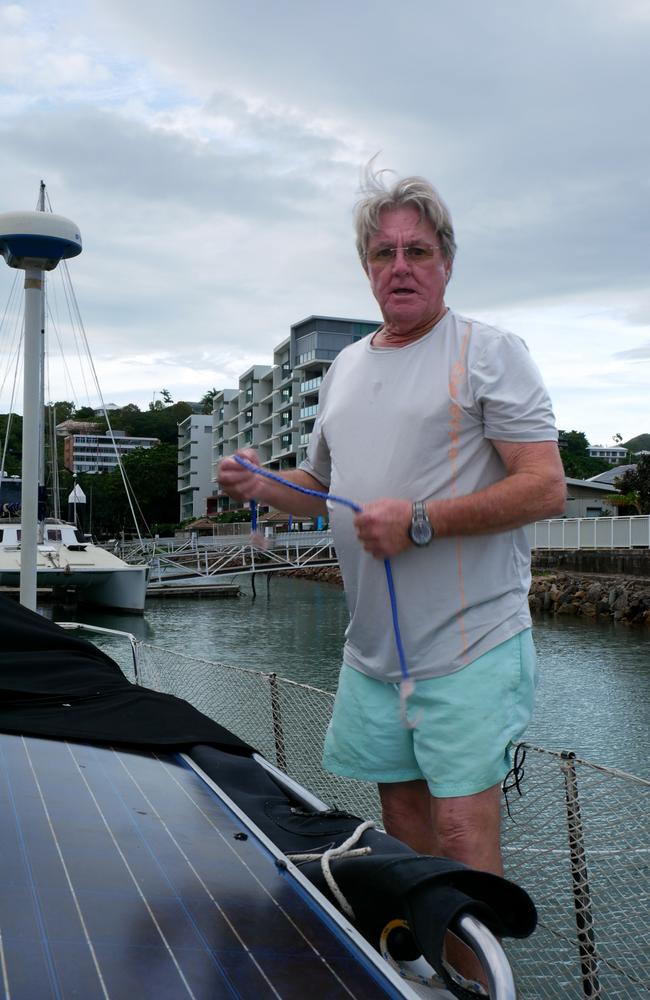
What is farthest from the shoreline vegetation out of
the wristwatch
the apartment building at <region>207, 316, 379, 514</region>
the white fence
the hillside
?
the hillside

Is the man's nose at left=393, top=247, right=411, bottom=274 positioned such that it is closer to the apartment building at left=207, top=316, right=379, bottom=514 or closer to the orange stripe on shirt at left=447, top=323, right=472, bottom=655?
the orange stripe on shirt at left=447, top=323, right=472, bottom=655

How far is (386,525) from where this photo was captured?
188 centimetres

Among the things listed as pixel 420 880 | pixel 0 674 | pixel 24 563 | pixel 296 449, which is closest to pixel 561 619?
pixel 24 563

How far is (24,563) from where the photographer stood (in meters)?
6.42

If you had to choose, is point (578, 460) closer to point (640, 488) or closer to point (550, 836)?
point (640, 488)

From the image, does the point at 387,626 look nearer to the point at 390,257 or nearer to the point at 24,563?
the point at 390,257

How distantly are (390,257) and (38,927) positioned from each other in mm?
1507

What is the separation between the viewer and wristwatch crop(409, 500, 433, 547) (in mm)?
1899

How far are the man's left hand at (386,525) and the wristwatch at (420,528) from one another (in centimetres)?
1

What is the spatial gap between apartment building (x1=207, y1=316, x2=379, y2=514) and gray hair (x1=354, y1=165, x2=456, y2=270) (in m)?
56.1

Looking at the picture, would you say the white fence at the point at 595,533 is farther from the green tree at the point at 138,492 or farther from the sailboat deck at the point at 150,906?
the green tree at the point at 138,492

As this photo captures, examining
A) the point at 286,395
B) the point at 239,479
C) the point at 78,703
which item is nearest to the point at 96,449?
the point at 286,395

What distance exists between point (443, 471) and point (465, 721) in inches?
20.8

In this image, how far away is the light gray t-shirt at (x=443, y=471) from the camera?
6.49 feet
